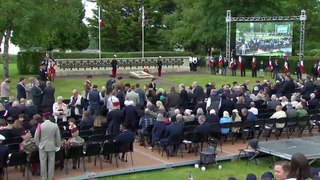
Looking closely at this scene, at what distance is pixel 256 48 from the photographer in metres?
38.7

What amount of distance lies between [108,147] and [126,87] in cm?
660

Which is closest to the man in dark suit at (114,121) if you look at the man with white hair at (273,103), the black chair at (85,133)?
the black chair at (85,133)

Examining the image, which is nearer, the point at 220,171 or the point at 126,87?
the point at 220,171

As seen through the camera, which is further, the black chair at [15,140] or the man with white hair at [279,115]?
the man with white hair at [279,115]

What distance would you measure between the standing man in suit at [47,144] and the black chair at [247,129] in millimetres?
6571

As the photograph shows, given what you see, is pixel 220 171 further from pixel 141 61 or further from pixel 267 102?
pixel 141 61

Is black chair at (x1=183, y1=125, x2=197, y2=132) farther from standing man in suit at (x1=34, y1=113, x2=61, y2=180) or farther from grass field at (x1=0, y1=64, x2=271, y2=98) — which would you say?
grass field at (x1=0, y1=64, x2=271, y2=98)

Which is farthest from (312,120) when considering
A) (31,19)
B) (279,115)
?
(31,19)

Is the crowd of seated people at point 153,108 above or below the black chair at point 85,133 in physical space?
above

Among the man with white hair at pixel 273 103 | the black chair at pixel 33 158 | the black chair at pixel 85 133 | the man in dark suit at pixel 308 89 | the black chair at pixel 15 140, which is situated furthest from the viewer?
the man in dark suit at pixel 308 89

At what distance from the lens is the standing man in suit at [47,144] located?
→ 11.1 m

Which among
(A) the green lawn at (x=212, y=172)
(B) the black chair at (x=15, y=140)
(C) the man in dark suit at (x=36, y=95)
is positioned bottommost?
(A) the green lawn at (x=212, y=172)

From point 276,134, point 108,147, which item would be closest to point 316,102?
point 276,134

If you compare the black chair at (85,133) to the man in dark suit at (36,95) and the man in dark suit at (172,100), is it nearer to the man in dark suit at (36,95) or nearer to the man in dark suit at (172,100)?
the man in dark suit at (172,100)
